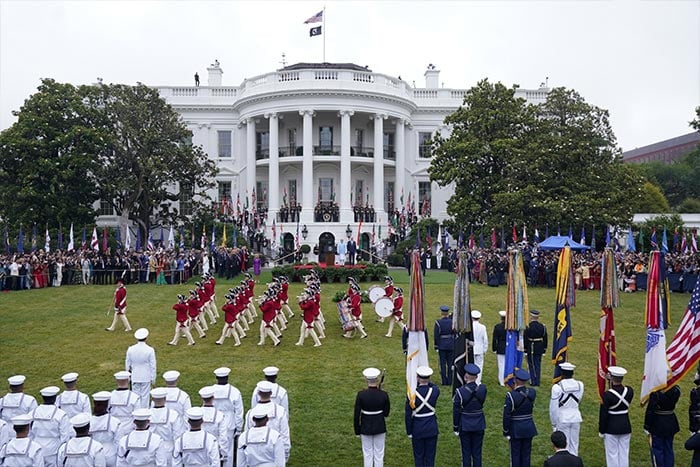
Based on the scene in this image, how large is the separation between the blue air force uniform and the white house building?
31.9 meters

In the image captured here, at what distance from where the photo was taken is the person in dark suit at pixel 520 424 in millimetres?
8375

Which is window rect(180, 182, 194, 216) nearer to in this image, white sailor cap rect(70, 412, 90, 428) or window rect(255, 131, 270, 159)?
window rect(255, 131, 270, 159)

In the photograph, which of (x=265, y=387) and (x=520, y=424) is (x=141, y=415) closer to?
(x=265, y=387)

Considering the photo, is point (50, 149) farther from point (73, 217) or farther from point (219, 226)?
point (219, 226)

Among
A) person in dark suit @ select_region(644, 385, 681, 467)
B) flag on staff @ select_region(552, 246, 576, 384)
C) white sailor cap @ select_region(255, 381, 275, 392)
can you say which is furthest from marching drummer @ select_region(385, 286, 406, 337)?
person in dark suit @ select_region(644, 385, 681, 467)

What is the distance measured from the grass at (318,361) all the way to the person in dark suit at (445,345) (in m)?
0.83

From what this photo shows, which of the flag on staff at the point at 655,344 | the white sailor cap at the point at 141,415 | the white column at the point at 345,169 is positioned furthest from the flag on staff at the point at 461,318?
the white column at the point at 345,169

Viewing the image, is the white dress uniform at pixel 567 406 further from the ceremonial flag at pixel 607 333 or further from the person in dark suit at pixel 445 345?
the person in dark suit at pixel 445 345

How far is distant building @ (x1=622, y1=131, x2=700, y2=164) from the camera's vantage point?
3556 inches

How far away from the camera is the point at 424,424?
27.3 feet

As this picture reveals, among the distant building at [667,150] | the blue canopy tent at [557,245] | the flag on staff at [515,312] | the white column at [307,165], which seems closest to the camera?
the flag on staff at [515,312]

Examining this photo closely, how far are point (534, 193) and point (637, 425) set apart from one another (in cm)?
2379

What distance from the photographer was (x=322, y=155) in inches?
1777

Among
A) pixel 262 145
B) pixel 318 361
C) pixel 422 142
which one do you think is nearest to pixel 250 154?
pixel 262 145
